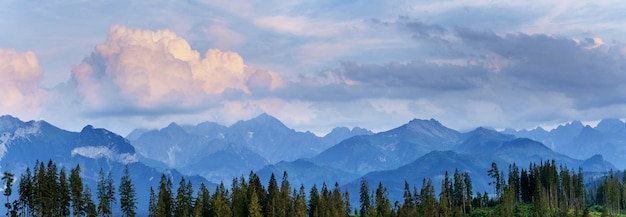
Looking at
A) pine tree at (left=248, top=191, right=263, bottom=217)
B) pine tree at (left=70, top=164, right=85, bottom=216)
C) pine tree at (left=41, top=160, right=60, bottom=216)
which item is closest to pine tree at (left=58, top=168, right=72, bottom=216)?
pine tree at (left=41, top=160, right=60, bottom=216)

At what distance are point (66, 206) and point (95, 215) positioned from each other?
7.99m

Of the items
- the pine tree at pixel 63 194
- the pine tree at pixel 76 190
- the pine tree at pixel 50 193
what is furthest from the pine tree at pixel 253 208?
the pine tree at pixel 50 193

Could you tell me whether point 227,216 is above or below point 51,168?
below

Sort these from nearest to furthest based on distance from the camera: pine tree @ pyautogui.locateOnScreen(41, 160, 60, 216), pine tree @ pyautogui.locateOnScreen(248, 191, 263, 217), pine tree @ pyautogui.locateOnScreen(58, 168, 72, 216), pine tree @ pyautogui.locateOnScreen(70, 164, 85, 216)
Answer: pine tree @ pyautogui.locateOnScreen(41, 160, 60, 216) → pine tree @ pyautogui.locateOnScreen(58, 168, 72, 216) → pine tree @ pyautogui.locateOnScreen(70, 164, 85, 216) → pine tree @ pyautogui.locateOnScreen(248, 191, 263, 217)

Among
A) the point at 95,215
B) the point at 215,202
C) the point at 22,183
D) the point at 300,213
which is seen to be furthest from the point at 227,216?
the point at 22,183

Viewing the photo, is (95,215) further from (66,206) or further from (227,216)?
(227,216)

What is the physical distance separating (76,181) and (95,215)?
11.1 meters

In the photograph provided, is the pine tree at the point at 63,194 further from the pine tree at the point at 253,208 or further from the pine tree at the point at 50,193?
the pine tree at the point at 253,208

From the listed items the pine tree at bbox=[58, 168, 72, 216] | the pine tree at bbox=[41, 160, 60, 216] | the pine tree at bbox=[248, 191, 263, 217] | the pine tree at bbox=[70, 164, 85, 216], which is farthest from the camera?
the pine tree at bbox=[248, 191, 263, 217]

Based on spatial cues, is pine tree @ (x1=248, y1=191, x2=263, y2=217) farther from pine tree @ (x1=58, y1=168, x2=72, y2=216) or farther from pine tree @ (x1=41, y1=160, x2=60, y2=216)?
pine tree @ (x1=41, y1=160, x2=60, y2=216)

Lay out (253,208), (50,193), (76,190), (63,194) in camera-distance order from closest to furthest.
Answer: (50,193) → (63,194) → (76,190) → (253,208)

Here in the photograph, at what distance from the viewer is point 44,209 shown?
188 meters

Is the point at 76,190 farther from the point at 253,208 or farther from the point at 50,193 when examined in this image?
the point at 253,208

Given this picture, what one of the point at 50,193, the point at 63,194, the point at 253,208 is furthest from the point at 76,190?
the point at 253,208
